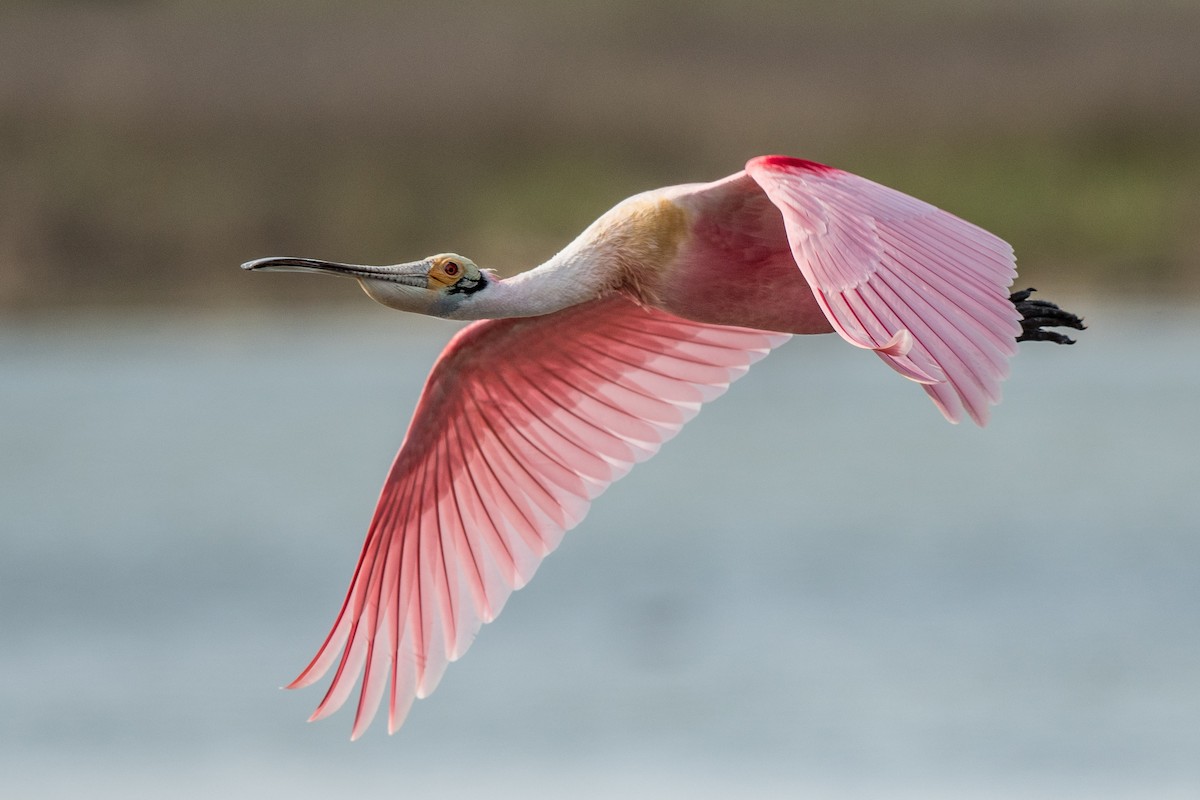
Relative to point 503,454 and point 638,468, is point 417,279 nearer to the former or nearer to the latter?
point 503,454

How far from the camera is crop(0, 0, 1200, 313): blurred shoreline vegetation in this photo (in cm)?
2052

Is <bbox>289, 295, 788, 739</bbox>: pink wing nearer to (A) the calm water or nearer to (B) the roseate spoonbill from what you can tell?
(B) the roseate spoonbill

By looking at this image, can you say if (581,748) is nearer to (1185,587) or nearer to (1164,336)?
(1185,587)

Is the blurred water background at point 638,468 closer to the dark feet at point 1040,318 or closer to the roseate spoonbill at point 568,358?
the roseate spoonbill at point 568,358

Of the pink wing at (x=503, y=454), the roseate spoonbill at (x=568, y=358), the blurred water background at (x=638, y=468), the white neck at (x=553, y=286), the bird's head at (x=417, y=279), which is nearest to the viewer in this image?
the roseate spoonbill at (x=568, y=358)

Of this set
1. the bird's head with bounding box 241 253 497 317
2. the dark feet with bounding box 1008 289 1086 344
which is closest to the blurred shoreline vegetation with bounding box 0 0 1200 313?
the dark feet with bounding box 1008 289 1086 344

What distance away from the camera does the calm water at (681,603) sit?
10.7 m

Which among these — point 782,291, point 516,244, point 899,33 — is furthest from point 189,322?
point 782,291

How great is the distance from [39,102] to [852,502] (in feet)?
37.4

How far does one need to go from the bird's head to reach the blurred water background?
14.8ft

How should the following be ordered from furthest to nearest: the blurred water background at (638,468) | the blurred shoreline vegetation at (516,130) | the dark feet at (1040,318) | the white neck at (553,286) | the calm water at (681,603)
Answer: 1. the blurred shoreline vegetation at (516,130)
2. the blurred water background at (638,468)
3. the calm water at (681,603)
4. the dark feet at (1040,318)
5. the white neck at (553,286)

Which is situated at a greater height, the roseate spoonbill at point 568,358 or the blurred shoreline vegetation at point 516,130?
the blurred shoreline vegetation at point 516,130

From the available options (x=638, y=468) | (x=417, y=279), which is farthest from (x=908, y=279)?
(x=638, y=468)

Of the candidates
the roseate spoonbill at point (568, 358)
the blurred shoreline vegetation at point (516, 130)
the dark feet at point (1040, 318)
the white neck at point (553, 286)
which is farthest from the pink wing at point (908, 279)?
the blurred shoreline vegetation at point (516, 130)
